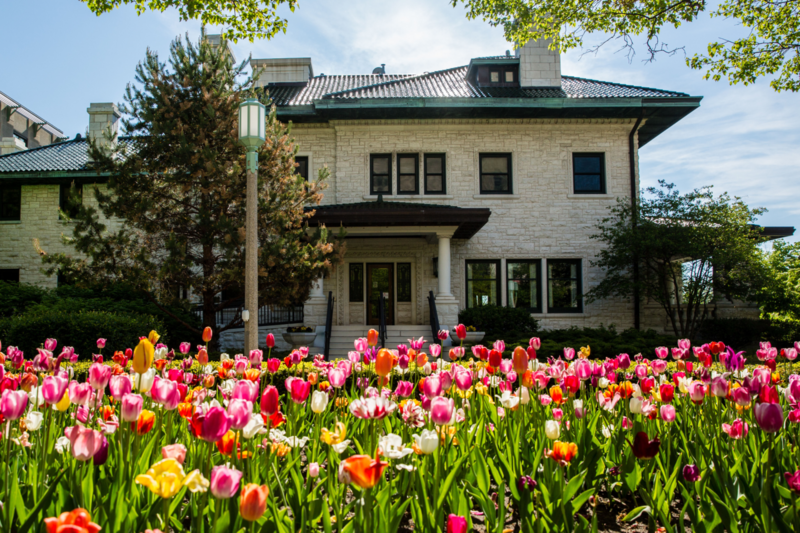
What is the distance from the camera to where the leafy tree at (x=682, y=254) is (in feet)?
42.9

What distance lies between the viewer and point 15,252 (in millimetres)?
16203

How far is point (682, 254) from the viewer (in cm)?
1378

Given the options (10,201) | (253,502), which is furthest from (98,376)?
(10,201)

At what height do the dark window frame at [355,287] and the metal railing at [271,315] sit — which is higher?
the dark window frame at [355,287]

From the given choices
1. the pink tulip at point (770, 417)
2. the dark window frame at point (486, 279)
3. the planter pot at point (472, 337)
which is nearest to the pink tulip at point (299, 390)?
the pink tulip at point (770, 417)

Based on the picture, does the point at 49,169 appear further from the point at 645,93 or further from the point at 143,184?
the point at 645,93

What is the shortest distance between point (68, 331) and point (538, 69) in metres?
15.2

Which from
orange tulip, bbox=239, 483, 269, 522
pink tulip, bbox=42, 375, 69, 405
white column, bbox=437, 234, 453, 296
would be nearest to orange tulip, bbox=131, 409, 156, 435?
pink tulip, bbox=42, 375, 69, 405

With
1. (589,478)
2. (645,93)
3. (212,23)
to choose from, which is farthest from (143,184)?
(645,93)

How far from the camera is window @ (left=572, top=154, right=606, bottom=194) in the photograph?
15.5 m

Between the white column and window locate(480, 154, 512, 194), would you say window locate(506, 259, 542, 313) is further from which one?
the white column

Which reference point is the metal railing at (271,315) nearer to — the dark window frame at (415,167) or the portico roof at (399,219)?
the portico roof at (399,219)

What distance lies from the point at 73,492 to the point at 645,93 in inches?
710

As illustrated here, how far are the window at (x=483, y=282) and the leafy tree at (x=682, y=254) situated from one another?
278 centimetres
